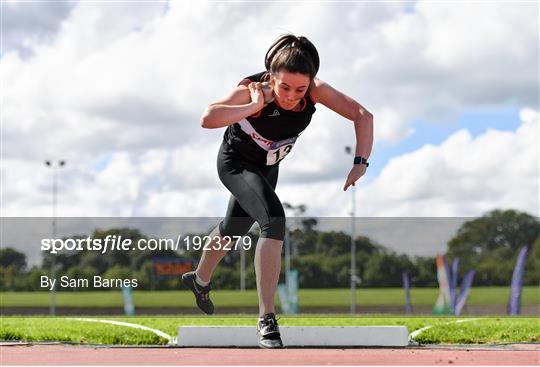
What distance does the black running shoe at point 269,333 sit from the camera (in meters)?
6.25

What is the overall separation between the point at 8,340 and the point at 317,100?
236 inches

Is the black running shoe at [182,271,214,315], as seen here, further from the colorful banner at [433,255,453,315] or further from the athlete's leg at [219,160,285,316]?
the colorful banner at [433,255,453,315]

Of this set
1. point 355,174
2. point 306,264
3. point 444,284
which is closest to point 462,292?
point 444,284

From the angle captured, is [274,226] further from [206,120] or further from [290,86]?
[290,86]

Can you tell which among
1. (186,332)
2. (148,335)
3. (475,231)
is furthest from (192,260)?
(475,231)

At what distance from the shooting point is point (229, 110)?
20.4ft

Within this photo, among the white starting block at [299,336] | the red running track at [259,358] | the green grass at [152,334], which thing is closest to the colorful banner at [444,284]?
the green grass at [152,334]

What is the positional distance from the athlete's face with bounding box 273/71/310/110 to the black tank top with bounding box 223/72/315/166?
0.24 metres

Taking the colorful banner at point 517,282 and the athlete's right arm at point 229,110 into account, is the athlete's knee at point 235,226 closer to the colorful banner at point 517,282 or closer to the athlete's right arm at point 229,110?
the athlete's right arm at point 229,110

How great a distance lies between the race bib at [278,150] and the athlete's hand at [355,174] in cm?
58

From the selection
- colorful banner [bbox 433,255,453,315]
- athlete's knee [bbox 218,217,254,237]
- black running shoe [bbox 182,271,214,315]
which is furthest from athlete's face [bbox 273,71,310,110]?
colorful banner [bbox 433,255,453,315]

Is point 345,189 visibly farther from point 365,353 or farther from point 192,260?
point 192,260

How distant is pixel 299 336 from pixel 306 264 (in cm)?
1407

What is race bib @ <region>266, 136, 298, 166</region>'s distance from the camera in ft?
22.5
